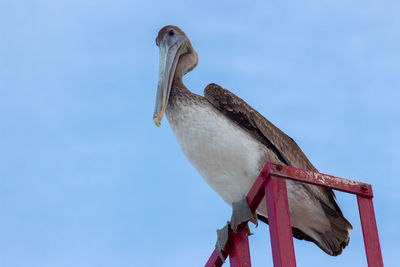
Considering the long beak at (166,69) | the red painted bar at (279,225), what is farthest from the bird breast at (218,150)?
the red painted bar at (279,225)

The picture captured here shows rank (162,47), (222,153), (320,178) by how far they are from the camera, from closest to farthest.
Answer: (320,178) < (222,153) < (162,47)

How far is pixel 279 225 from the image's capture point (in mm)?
4359

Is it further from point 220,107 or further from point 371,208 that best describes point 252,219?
point 220,107

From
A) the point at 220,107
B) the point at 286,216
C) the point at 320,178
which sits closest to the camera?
the point at 286,216

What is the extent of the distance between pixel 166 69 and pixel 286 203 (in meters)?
3.94

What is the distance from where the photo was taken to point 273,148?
7.76 meters

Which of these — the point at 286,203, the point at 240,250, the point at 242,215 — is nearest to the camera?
the point at 286,203

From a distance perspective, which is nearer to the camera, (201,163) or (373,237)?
(373,237)

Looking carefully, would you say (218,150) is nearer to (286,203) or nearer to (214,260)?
(214,260)

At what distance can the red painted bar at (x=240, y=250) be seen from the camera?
5.43 meters

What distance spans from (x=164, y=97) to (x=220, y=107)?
0.62 metres

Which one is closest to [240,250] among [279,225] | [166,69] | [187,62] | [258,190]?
[258,190]

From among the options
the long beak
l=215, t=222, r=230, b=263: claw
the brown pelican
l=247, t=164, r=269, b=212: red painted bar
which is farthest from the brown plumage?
l=247, t=164, r=269, b=212: red painted bar

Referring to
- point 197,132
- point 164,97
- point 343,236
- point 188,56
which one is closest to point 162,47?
point 188,56
